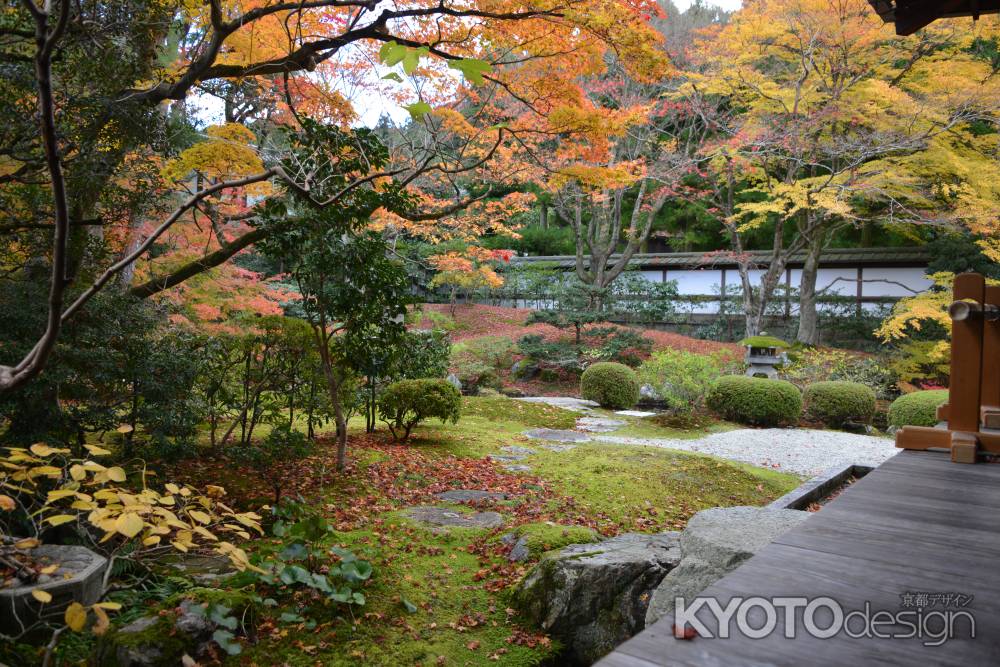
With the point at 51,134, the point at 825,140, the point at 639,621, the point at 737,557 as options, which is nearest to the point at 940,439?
the point at 737,557

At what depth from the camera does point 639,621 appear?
3.25 meters

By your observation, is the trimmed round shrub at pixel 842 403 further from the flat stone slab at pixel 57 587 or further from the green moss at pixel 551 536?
the flat stone slab at pixel 57 587

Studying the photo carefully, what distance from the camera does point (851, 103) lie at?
11.9 metres

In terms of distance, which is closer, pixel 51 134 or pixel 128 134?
pixel 51 134

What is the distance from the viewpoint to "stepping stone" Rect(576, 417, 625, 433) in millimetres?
9234

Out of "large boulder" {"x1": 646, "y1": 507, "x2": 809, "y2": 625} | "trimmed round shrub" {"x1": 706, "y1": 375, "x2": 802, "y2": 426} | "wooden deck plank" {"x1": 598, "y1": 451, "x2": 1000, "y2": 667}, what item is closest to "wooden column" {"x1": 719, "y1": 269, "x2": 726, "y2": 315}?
"trimmed round shrub" {"x1": 706, "y1": 375, "x2": 802, "y2": 426}

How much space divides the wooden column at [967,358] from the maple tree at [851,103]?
384 inches

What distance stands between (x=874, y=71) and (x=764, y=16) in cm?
251

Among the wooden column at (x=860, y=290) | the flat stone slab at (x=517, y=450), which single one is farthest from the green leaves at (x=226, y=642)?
the wooden column at (x=860, y=290)

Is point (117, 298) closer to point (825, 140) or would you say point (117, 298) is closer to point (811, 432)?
point (811, 432)

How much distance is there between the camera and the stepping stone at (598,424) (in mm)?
9234

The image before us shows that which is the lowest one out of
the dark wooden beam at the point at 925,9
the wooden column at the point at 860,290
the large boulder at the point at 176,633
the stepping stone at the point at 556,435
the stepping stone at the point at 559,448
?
the stepping stone at the point at 556,435

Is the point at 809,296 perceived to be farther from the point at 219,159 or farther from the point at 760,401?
the point at 219,159

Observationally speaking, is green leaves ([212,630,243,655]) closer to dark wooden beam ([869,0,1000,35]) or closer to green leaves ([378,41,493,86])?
green leaves ([378,41,493,86])
